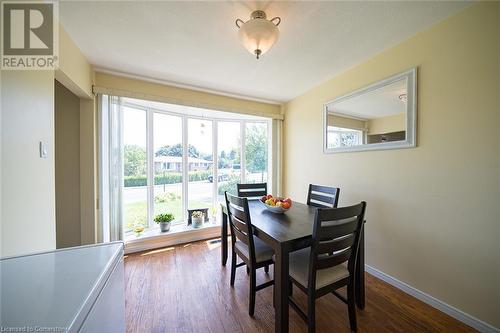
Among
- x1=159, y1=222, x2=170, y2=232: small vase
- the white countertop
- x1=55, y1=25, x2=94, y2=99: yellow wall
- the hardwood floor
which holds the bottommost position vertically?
the hardwood floor

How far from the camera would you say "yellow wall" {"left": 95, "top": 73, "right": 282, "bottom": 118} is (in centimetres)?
226

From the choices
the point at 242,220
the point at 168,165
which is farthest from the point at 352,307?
the point at 168,165

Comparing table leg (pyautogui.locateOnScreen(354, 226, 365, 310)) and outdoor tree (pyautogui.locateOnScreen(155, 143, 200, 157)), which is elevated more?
outdoor tree (pyautogui.locateOnScreen(155, 143, 200, 157))

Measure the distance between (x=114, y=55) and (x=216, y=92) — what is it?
4.23 feet

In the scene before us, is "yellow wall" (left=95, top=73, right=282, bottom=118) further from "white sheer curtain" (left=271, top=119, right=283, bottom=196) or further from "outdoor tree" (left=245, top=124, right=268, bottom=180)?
"outdoor tree" (left=245, top=124, right=268, bottom=180)

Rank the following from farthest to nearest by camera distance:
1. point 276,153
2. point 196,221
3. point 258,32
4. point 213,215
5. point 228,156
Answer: point 228,156
point 276,153
point 213,215
point 196,221
point 258,32

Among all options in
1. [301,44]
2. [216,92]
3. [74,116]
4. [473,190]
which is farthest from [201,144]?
[473,190]

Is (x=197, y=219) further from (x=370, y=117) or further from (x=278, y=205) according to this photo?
(x=370, y=117)

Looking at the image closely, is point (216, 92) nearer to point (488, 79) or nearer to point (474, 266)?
point (488, 79)

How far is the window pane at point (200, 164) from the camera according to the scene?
3.25m

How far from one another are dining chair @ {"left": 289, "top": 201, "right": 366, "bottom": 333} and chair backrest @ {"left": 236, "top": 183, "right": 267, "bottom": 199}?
1.25 metres

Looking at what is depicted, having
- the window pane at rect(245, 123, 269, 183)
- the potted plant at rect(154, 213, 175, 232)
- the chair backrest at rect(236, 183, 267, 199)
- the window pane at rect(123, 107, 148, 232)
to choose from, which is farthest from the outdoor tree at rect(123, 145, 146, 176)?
the window pane at rect(245, 123, 269, 183)

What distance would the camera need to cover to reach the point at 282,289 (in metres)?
1.16

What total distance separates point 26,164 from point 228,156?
2.58m
